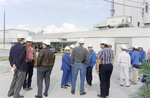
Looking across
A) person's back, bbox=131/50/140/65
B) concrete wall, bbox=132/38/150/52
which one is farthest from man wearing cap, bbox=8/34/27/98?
concrete wall, bbox=132/38/150/52

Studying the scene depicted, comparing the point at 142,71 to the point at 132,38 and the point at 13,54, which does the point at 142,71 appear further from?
the point at 132,38

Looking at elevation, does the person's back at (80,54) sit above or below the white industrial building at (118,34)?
below

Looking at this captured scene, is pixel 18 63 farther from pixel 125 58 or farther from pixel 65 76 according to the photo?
pixel 125 58

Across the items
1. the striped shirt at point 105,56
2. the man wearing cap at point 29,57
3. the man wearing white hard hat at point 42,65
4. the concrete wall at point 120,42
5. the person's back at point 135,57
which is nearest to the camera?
the man wearing white hard hat at point 42,65

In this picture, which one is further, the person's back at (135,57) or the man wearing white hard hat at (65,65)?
the person's back at (135,57)

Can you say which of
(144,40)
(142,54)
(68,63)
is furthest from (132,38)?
(68,63)

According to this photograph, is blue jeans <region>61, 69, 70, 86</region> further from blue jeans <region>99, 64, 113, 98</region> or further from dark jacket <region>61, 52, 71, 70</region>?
blue jeans <region>99, 64, 113, 98</region>

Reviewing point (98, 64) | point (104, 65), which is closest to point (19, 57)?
point (98, 64)

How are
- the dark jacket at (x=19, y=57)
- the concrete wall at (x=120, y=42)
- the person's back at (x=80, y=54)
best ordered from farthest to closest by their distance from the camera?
the concrete wall at (x=120, y=42), the person's back at (x=80, y=54), the dark jacket at (x=19, y=57)

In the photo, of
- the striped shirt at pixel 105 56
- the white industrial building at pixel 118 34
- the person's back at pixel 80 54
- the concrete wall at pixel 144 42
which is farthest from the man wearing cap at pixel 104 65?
the concrete wall at pixel 144 42

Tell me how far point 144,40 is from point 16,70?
24.7 metres

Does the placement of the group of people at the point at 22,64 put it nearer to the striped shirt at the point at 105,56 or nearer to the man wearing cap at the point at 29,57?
the man wearing cap at the point at 29,57

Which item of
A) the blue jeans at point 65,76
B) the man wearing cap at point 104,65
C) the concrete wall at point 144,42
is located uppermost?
the concrete wall at point 144,42

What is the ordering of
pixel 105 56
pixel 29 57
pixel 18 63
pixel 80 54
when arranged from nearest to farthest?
pixel 18 63 → pixel 105 56 → pixel 80 54 → pixel 29 57
